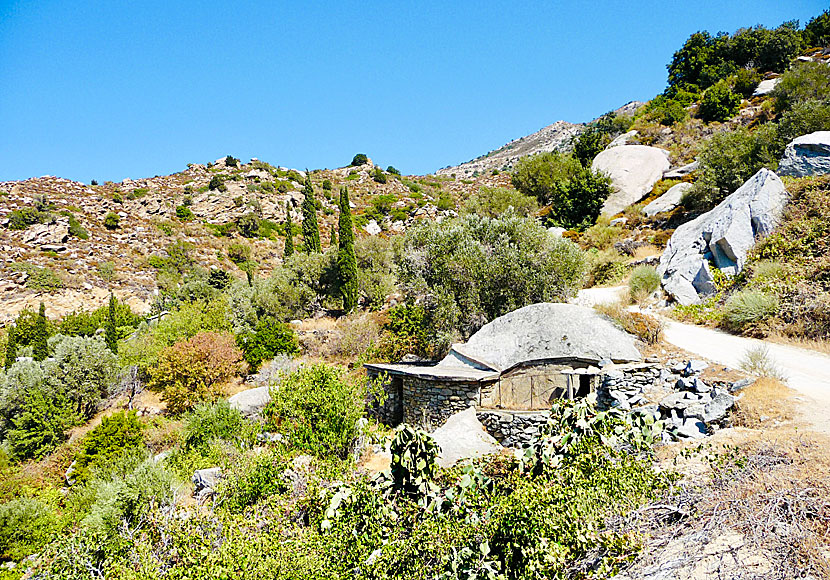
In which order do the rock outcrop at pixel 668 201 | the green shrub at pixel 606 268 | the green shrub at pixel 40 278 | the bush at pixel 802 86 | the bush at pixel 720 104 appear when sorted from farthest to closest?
the bush at pixel 720 104
the green shrub at pixel 40 278
the bush at pixel 802 86
the rock outcrop at pixel 668 201
the green shrub at pixel 606 268

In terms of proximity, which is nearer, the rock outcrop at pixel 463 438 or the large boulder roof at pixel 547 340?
the rock outcrop at pixel 463 438

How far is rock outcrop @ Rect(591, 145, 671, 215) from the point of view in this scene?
25.6 meters

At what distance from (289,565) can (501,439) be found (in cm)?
638

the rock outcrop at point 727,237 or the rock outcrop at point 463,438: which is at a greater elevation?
the rock outcrop at point 727,237

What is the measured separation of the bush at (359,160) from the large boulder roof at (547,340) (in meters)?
58.8

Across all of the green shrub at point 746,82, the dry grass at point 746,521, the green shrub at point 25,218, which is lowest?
the dry grass at point 746,521

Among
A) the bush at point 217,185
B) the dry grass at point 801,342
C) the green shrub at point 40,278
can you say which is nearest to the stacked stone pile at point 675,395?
the dry grass at point 801,342

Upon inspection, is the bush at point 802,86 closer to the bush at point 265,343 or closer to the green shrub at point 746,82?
the green shrub at point 746,82

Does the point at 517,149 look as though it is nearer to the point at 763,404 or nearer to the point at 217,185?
the point at 217,185

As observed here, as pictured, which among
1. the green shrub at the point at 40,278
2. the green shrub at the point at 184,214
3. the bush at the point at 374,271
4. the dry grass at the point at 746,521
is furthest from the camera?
the green shrub at the point at 184,214

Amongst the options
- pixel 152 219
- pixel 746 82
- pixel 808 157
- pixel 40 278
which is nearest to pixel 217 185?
pixel 152 219

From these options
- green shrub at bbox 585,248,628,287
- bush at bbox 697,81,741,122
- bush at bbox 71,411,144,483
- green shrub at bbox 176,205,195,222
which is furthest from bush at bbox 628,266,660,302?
green shrub at bbox 176,205,195,222

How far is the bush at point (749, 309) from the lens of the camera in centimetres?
988

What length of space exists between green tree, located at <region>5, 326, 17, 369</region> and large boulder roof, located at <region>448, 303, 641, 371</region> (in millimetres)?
19132
